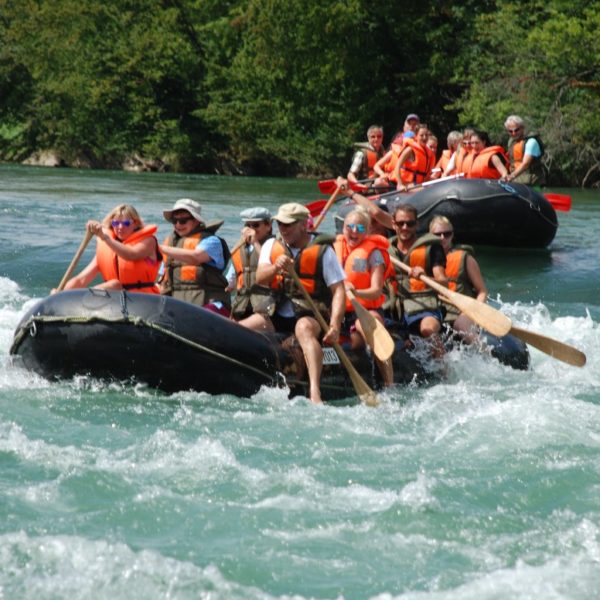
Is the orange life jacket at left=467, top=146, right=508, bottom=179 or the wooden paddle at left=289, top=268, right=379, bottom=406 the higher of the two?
the orange life jacket at left=467, top=146, right=508, bottom=179

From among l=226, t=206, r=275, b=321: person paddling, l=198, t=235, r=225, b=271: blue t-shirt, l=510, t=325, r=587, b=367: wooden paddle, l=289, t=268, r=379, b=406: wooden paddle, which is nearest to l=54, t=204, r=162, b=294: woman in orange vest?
l=198, t=235, r=225, b=271: blue t-shirt

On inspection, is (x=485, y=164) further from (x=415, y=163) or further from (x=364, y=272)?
(x=364, y=272)

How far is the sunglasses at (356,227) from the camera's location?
7.37m

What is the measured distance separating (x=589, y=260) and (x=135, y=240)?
7.61 metres

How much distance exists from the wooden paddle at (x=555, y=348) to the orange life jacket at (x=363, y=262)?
40.0 inches

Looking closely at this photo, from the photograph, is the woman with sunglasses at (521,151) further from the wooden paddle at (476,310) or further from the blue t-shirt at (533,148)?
the wooden paddle at (476,310)

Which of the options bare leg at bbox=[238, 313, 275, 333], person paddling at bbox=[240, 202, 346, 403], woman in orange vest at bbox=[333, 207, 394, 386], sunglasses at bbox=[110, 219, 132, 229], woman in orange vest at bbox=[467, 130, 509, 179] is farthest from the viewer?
woman in orange vest at bbox=[467, 130, 509, 179]

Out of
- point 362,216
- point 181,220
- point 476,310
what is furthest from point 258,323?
point 476,310

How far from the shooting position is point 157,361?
666 cm

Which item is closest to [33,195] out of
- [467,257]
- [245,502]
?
[467,257]

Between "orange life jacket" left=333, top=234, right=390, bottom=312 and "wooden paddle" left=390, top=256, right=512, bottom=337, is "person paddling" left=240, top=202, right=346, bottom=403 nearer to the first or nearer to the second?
"orange life jacket" left=333, top=234, right=390, bottom=312

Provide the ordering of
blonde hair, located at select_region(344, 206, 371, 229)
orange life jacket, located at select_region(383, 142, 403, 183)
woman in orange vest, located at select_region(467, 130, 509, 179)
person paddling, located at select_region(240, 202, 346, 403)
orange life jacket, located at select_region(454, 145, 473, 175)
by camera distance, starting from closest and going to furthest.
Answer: person paddling, located at select_region(240, 202, 346, 403), blonde hair, located at select_region(344, 206, 371, 229), woman in orange vest, located at select_region(467, 130, 509, 179), orange life jacket, located at select_region(454, 145, 473, 175), orange life jacket, located at select_region(383, 142, 403, 183)

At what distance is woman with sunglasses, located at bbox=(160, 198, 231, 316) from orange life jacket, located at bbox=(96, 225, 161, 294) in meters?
0.13

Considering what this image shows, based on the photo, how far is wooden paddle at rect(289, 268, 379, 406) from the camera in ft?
22.5
